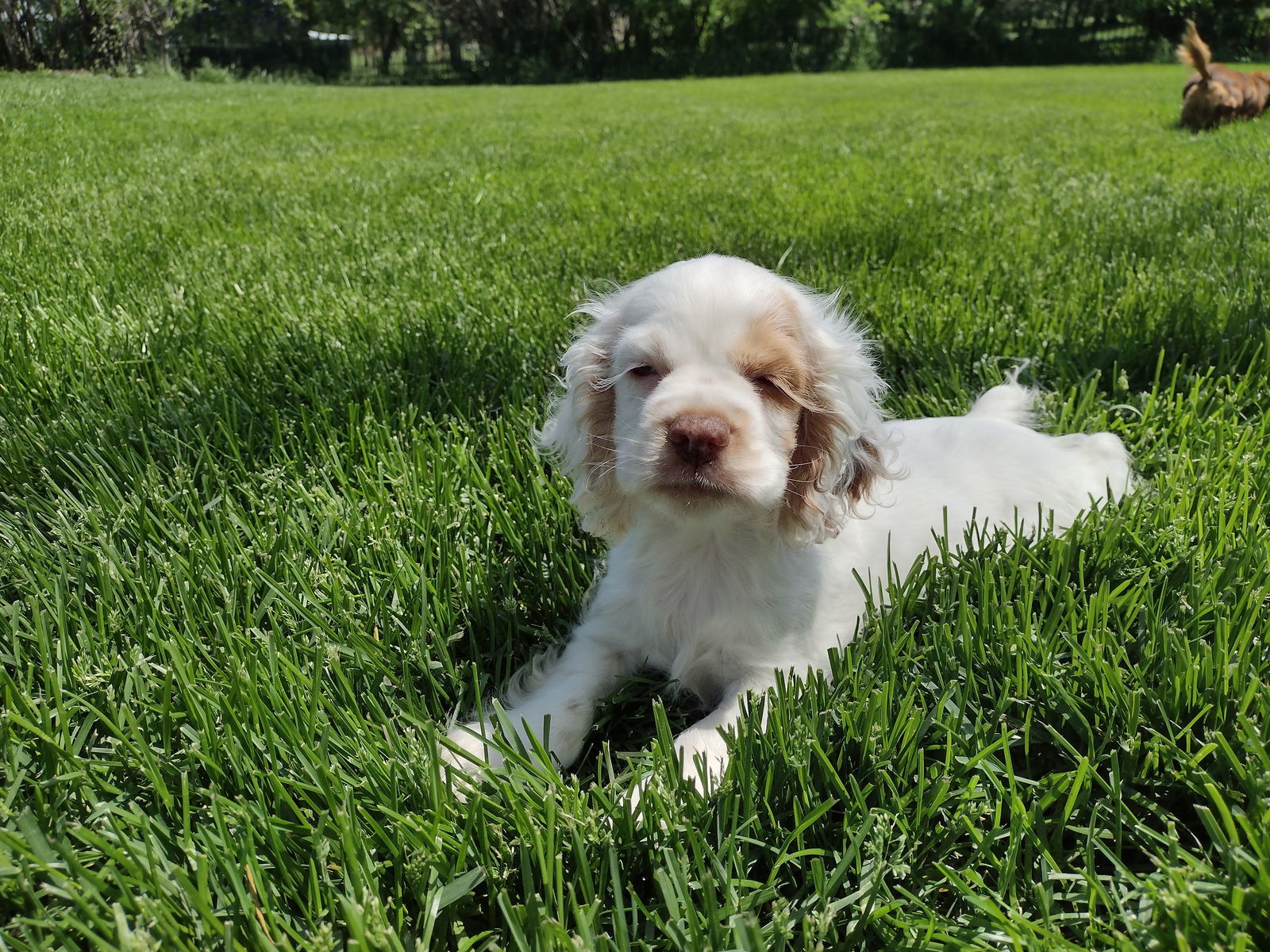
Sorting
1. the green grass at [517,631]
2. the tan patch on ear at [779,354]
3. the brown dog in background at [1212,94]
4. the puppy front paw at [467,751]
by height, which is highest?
the brown dog in background at [1212,94]

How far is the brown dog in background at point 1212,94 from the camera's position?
1005 centimetres

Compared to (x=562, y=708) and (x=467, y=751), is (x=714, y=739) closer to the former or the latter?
(x=562, y=708)

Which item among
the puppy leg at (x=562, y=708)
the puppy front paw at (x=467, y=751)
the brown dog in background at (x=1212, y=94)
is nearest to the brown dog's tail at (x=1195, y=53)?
the brown dog in background at (x=1212, y=94)

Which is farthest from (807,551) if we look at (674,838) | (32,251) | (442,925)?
(32,251)

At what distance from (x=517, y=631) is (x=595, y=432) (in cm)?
55

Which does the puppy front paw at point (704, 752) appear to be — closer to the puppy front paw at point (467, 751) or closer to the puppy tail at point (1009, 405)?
the puppy front paw at point (467, 751)

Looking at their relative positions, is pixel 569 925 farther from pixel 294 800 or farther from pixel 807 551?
pixel 807 551

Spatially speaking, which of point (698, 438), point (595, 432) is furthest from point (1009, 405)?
point (698, 438)

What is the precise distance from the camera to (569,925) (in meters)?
1.34

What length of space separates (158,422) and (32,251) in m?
2.63

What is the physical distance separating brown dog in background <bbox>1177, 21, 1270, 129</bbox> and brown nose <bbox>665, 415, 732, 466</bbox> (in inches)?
436

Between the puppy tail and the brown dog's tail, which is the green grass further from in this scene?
the brown dog's tail

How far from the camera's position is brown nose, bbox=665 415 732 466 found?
1.71 metres

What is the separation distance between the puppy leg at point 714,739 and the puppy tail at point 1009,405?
1.43m
